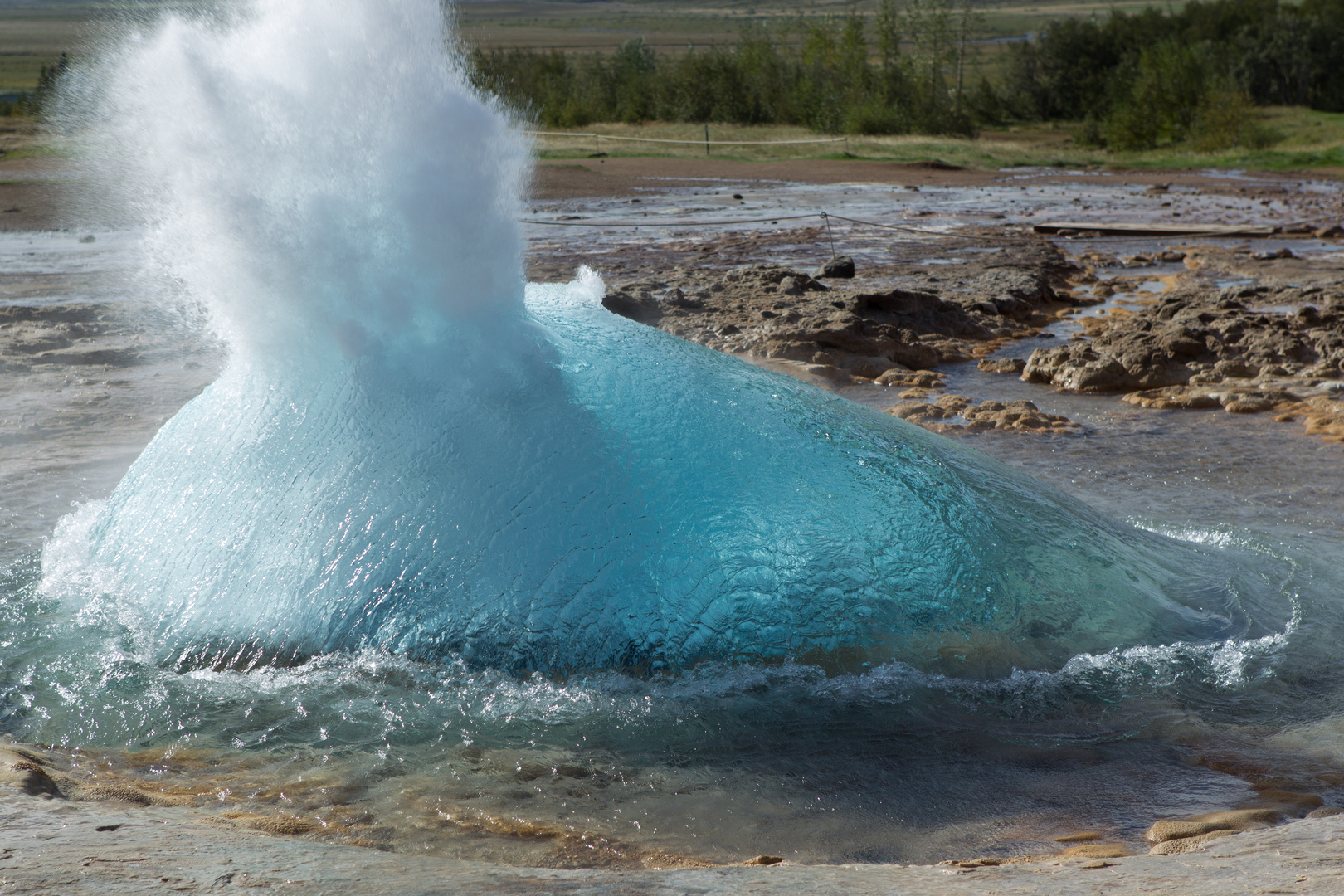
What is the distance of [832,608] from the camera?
302cm

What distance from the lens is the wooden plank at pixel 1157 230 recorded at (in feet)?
48.9

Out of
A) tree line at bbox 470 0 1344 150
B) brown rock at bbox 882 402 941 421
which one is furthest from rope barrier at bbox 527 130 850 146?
brown rock at bbox 882 402 941 421

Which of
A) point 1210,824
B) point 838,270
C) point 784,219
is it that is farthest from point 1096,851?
point 784,219

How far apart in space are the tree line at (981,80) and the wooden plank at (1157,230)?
1878cm

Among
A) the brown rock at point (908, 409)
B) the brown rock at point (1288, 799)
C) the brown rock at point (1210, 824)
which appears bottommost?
the brown rock at point (1288, 799)

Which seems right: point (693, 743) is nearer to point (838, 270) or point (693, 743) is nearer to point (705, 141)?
point (838, 270)

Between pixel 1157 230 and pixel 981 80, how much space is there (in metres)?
34.3

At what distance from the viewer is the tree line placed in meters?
34.4

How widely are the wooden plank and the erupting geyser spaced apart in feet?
43.2

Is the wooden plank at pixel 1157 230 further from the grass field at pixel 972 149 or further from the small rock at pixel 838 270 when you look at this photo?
the grass field at pixel 972 149

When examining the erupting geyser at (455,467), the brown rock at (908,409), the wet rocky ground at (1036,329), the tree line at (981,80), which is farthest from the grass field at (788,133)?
the brown rock at (908,409)

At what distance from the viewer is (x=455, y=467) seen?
3.17 m

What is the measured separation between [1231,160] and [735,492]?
2876 cm

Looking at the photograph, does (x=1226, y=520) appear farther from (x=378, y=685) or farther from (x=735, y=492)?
(x=378, y=685)
